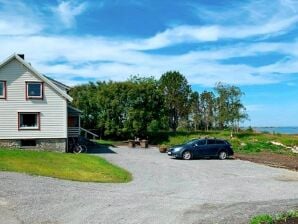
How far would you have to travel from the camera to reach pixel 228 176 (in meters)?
27.1

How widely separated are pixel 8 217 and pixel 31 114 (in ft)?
93.6

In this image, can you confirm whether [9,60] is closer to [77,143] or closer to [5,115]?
[5,115]

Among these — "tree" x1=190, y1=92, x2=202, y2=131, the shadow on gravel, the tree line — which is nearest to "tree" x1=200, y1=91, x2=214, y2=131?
"tree" x1=190, y1=92, x2=202, y2=131

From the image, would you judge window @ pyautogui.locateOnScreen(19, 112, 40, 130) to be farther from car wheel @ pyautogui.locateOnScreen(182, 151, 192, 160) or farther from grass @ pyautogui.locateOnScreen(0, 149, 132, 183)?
car wheel @ pyautogui.locateOnScreen(182, 151, 192, 160)

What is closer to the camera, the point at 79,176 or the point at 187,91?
the point at 79,176

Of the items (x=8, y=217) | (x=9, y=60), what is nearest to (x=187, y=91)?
(x=9, y=60)

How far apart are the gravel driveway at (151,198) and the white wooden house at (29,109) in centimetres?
1547

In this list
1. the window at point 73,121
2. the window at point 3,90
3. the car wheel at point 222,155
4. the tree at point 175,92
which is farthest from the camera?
the tree at point 175,92

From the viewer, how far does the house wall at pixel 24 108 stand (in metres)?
40.8

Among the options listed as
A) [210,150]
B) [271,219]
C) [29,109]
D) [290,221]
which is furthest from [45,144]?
[290,221]

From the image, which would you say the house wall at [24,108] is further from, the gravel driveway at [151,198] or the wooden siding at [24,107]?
the gravel driveway at [151,198]

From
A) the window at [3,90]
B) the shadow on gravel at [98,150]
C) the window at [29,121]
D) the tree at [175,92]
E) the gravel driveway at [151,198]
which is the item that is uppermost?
the tree at [175,92]

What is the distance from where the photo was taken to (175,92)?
8144 cm

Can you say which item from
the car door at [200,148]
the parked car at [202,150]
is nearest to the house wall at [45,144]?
the parked car at [202,150]
